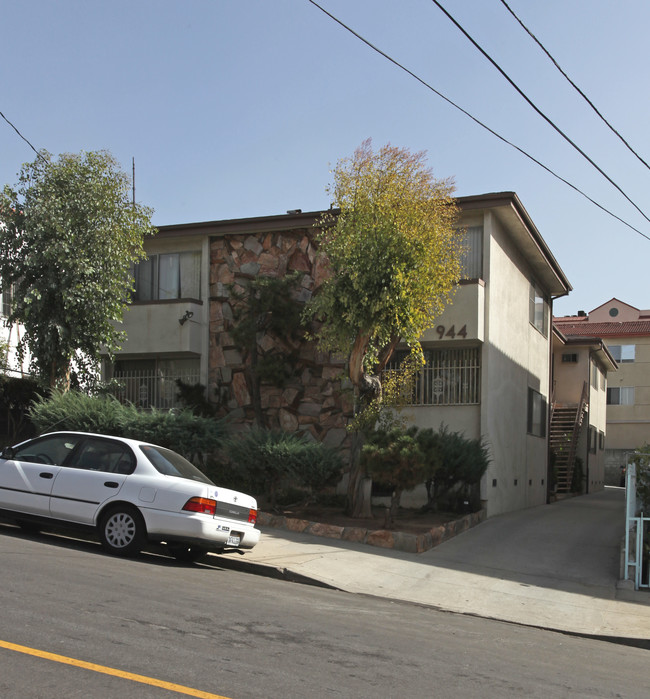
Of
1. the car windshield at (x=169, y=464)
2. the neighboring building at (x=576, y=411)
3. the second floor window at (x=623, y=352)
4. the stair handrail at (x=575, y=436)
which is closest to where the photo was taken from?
the car windshield at (x=169, y=464)

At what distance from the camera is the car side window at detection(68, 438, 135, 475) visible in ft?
35.9

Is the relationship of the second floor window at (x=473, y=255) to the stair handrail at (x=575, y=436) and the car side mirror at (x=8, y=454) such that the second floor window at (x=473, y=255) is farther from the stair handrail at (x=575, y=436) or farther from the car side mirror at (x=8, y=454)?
the stair handrail at (x=575, y=436)

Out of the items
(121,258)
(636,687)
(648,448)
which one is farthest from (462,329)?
(636,687)

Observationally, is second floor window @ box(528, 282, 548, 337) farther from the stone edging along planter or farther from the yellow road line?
the yellow road line

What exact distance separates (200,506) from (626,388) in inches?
1624

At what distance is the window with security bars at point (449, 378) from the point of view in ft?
59.0

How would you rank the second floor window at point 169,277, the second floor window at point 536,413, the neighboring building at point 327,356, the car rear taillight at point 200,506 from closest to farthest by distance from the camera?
1. the car rear taillight at point 200,506
2. the neighboring building at point 327,356
3. the second floor window at point 169,277
4. the second floor window at point 536,413

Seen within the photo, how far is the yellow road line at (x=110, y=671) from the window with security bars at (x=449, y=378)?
13018mm

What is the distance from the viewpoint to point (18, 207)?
17062mm

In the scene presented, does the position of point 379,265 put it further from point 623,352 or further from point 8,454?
point 623,352

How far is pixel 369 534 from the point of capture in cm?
1381

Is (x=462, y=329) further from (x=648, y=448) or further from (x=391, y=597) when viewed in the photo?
(x=391, y=597)

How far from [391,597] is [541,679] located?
417 cm

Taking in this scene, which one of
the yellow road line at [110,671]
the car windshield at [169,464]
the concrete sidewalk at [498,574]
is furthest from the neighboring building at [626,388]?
the yellow road line at [110,671]
